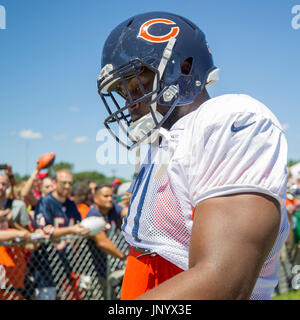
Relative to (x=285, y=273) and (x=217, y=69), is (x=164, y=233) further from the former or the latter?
(x=285, y=273)

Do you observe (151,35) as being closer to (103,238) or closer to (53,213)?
(53,213)

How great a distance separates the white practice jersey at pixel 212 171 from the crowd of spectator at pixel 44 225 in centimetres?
275

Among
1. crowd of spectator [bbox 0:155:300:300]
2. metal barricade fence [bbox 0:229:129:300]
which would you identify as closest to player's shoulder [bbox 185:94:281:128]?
crowd of spectator [bbox 0:155:300:300]

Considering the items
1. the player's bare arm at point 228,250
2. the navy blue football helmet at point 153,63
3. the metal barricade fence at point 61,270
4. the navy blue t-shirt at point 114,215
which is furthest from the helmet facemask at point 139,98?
the navy blue t-shirt at point 114,215

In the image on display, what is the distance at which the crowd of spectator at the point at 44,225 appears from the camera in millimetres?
4625

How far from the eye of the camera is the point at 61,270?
513 centimetres

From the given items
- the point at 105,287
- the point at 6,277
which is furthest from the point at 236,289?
the point at 105,287

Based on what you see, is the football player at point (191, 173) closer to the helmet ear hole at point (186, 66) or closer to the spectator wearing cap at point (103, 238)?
the helmet ear hole at point (186, 66)

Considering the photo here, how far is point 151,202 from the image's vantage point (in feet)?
4.47

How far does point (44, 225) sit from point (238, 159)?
4.37 meters

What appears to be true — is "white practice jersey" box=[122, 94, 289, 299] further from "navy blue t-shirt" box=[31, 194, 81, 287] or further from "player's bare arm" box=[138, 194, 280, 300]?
"navy blue t-shirt" box=[31, 194, 81, 287]

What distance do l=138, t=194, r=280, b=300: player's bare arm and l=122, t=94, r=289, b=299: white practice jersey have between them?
0.15ft
